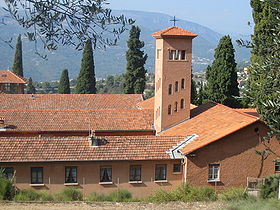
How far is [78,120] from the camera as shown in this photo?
28266 mm

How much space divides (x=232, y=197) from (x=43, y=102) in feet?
80.0

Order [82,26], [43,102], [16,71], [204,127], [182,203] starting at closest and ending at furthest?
[82,26] → [182,203] → [204,127] → [43,102] → [16,71]

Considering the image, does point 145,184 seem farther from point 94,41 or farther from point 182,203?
point 94,41

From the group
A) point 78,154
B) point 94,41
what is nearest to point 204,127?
point 78,154

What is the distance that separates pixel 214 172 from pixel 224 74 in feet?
43.9

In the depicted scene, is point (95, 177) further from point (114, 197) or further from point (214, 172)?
point (214, 172)

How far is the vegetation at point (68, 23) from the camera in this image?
781 cm

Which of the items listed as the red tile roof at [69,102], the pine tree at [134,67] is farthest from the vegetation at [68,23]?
the pine tree at [134,67]

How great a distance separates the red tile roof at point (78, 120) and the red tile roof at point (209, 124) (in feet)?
9.74

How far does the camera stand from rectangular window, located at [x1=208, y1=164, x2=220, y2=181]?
845 inches

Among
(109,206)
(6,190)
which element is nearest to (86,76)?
(6,190)

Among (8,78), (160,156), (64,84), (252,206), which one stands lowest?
(160,156)

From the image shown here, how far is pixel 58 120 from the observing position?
1103 inches

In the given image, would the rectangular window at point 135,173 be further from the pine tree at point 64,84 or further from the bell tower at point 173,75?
the pine tree at point 64,84
